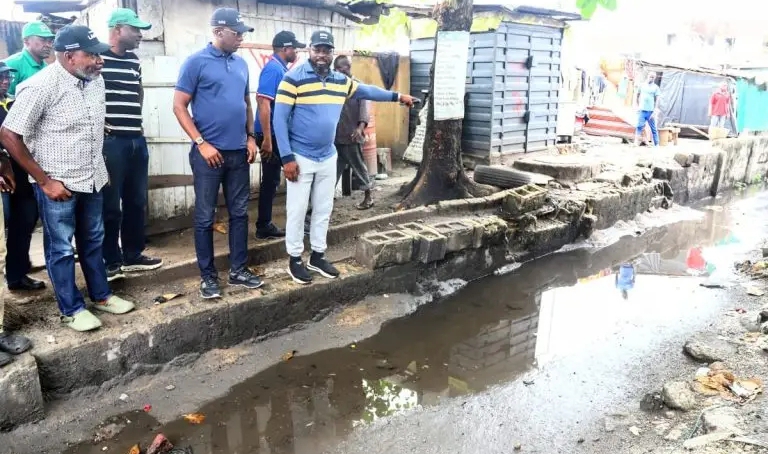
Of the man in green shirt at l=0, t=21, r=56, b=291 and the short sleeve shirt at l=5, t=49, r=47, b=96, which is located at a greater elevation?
the short sleeve shirt at l=5, t=49, r=47, b=96

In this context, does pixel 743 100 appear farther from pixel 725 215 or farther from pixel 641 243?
pixel 641 243

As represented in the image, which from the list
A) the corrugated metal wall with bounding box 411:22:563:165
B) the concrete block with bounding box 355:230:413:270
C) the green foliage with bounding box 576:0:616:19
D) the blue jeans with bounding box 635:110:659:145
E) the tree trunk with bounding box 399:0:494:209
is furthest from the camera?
the blue jeans with bounding box 635:110:659:145

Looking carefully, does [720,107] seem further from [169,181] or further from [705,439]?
[705,439]

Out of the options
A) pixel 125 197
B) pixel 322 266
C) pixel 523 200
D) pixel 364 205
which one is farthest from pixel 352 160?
pixel 125 197

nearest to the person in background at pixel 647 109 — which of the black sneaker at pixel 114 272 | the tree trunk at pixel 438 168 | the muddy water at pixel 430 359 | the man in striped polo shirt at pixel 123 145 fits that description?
the muddy water at pixel 430 359

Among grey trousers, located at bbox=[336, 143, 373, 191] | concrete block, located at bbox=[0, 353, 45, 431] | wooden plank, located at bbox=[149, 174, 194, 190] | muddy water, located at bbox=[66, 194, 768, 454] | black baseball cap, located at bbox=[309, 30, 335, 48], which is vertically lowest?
muddy water, located at bbox=[66, 194, 768, 454]

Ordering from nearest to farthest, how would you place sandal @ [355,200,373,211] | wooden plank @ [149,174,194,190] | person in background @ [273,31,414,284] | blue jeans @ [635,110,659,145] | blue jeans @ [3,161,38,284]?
blue jeans @ [3,161,38,284] < person in background @ [273,31,414,284] < wooden plank @ [149,174,194,190] < sandal @ [355,200,373,211] < blue jeans @ [635,110,659,145]

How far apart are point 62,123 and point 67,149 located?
16 centimetres

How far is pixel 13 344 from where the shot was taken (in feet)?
11.1

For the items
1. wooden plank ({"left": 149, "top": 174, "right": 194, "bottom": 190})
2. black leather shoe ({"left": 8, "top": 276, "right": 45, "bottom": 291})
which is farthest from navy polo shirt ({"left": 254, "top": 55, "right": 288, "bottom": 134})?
black leather shoe ({"left": 8, "top": 276, "right": 45, "bottom": 291})

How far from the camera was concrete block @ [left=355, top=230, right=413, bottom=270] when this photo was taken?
5.27 meters

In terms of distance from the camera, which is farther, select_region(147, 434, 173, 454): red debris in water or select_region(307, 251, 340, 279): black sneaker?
select_region(307, 251, 340, 279): black sneaker

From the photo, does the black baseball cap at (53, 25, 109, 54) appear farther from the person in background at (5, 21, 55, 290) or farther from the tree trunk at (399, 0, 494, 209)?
the tree trunk at (399, 0, 494, 209)

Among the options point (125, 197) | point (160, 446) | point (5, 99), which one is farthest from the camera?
point (125, 197)
